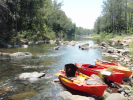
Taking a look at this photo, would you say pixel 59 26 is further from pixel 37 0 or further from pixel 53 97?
pixel 53 97

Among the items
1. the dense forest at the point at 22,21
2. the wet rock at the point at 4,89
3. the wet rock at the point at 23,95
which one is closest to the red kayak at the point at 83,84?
the wet rock at the point at 23,95

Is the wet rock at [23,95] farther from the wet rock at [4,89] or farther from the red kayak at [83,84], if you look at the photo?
the red kayak at [83,84]

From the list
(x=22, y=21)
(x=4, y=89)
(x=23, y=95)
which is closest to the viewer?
(x=23, y=95)

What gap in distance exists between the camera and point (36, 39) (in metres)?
30.7

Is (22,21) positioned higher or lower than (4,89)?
higher

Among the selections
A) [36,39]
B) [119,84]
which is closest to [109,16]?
[36,39]

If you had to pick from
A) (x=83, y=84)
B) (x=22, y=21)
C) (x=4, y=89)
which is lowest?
(x=4, y=89)

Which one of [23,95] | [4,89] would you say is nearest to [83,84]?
[23,95]

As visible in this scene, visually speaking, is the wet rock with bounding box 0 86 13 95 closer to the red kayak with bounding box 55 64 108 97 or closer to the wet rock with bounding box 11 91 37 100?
the wet rock with bounding box 11 91 37 100

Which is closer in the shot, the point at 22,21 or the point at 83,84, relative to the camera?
the point at 83,84

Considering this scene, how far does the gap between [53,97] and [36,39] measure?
26460mm

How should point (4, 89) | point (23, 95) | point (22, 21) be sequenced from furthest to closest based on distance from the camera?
1. point (22, 21)
2. point (4, 89)
3. point (23, 95)

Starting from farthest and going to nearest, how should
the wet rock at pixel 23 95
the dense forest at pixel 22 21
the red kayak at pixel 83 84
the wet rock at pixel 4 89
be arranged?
the dense forest at pixel 22 21
the wet rock at pixel 4 89
the wet rock at pixel 23 95
the red kayak at pixel 83 84

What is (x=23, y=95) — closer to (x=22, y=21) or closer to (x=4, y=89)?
(x=4, y=89)
